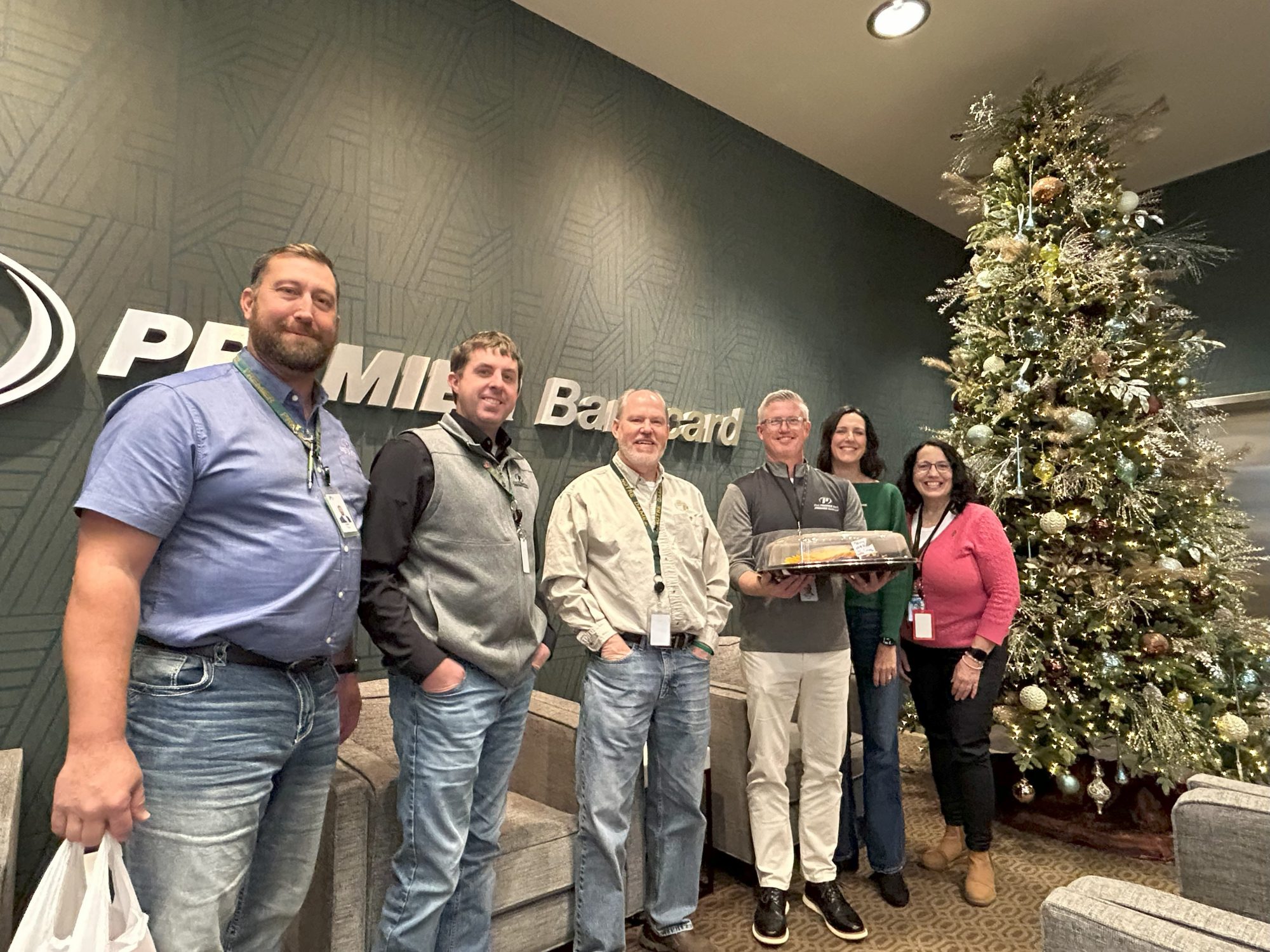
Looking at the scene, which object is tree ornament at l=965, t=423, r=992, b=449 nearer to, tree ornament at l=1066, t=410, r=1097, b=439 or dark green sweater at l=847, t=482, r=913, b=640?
tree ornament at l=1066, t=410, r=1097, b=439

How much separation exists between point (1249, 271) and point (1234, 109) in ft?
3.85

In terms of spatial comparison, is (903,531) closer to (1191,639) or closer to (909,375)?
(1191,639)

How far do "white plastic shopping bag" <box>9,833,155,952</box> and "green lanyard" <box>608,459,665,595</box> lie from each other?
137 centimetres

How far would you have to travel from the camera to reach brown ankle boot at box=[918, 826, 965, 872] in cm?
294

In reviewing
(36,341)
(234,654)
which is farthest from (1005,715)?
(36,341)

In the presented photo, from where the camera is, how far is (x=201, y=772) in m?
1.22

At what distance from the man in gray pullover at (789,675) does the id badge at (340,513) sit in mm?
1385

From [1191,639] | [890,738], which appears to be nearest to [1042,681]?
[1191,639]

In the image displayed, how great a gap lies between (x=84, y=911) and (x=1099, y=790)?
369cm

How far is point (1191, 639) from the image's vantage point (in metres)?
3.32

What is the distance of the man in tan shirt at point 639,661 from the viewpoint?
206cm

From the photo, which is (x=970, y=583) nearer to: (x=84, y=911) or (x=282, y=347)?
(x=282, y=347)

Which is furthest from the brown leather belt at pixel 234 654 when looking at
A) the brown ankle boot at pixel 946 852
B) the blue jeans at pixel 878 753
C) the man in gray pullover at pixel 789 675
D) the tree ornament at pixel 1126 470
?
the tree ornament at pixel 1126 470

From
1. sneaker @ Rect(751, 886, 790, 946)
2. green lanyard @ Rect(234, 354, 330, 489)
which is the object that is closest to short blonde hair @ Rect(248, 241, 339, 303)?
green lanyard @ Rect(234, 354, 330, 489)
